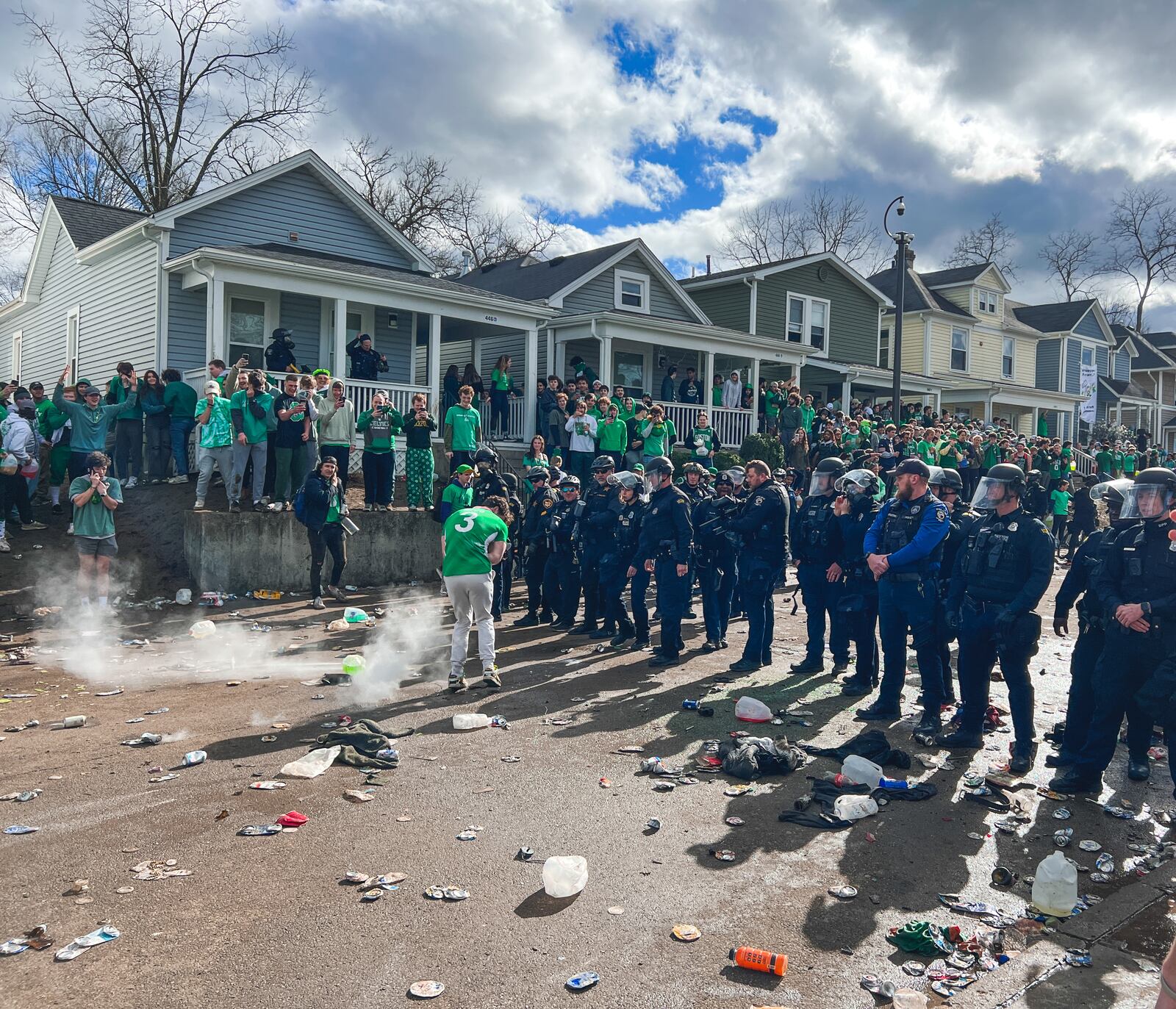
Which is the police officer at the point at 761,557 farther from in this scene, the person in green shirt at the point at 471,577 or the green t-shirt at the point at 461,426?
the green t-shirt at the point at 461,426

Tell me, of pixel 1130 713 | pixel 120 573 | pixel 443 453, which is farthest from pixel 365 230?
pixel 1130 713

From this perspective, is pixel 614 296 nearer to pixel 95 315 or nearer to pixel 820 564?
pixel 95 315

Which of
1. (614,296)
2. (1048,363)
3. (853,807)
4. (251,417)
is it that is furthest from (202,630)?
(1048,363)

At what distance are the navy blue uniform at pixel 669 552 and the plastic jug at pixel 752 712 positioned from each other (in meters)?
2.03

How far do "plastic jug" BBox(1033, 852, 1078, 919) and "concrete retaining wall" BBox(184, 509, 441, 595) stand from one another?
1086 cm

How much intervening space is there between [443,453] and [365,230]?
785cm

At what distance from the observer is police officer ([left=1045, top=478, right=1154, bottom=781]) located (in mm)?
6309

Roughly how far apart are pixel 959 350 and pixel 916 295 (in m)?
3.14

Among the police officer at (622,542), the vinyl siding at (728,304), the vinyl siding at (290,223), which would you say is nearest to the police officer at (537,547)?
the police officer at (622,542)

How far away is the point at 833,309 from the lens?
32.2 m

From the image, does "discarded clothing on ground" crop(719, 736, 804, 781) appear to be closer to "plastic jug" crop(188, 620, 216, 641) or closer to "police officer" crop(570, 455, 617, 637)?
"police officer" crop(570, 455, 617, 637)

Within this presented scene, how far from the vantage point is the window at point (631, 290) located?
26.6 m

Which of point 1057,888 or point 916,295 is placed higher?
point 916,295

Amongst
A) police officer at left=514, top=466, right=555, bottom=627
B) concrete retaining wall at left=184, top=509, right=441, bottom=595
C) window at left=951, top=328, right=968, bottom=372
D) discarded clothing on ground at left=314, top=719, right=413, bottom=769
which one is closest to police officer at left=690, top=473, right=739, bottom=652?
police officer at left=514, top=466, right=555, bottom=627
